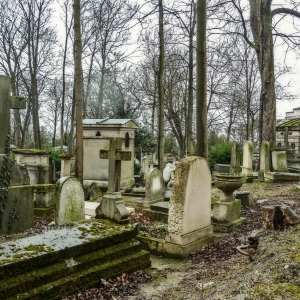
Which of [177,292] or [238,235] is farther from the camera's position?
[238,235]

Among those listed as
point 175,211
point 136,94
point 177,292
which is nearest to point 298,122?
point 136,94

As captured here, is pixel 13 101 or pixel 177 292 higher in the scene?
pixel 13 101

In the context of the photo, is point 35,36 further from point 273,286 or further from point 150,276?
point 273,286

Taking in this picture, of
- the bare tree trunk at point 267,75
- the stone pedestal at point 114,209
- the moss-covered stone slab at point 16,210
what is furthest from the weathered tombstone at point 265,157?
the moss-covered stone slab at point 16,210

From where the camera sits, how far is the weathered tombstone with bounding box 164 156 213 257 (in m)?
5.73

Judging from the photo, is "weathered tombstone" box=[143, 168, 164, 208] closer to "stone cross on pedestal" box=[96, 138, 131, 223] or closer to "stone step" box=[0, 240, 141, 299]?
"stone cross on pedestal" box=[96, 138, 131, 223]

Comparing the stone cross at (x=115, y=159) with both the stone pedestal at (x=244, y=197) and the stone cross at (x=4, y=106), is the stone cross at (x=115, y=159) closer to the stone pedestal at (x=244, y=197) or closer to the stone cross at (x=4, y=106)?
the stone cross at (x=4, y=106)

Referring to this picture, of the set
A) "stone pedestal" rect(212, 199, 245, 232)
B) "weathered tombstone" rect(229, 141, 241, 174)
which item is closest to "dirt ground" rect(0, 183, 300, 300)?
"stone pedestal" rect(212, 199, 245, 232)

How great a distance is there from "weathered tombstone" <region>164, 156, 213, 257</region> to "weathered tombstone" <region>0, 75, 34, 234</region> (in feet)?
10.5

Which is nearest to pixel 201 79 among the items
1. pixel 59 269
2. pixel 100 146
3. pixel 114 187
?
pixel 114 187

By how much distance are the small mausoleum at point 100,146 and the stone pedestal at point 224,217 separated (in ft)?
25.4

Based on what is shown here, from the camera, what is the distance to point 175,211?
19.0 ft

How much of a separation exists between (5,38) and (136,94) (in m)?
9.45

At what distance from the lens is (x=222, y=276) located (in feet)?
13.2
